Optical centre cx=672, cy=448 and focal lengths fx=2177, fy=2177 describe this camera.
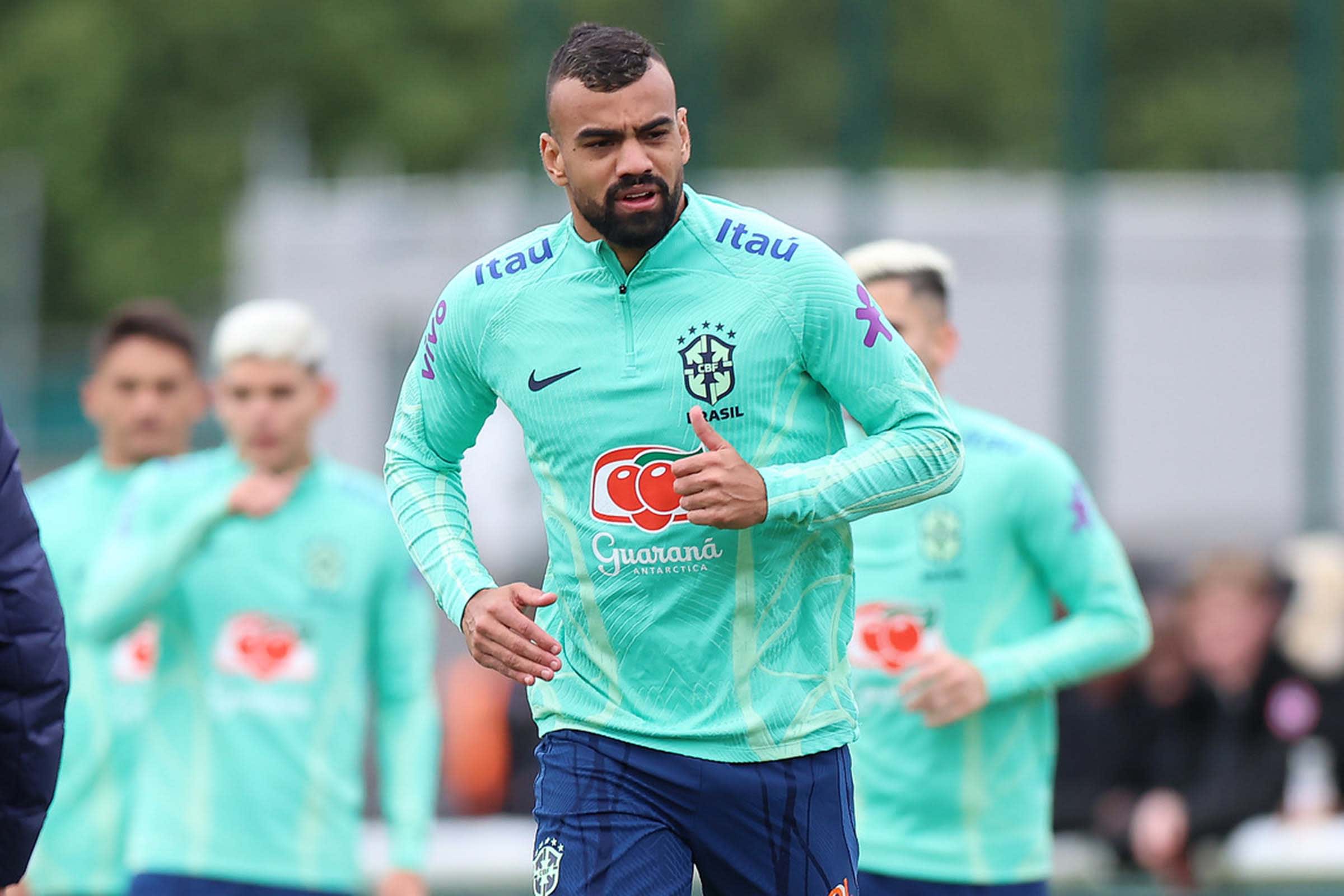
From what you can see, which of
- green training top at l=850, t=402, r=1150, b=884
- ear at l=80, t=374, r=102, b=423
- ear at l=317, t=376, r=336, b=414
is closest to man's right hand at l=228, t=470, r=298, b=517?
ear at l=317, t=376, r=336, b=414

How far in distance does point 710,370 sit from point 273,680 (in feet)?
8.37

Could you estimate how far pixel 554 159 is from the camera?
4.00 meters

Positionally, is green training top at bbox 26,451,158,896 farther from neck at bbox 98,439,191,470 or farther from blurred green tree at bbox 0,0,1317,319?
blurred green tree at bbox 0,0,1317,319

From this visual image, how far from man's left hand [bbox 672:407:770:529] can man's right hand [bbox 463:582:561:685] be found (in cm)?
30

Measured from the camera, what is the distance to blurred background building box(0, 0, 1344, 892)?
14586 mm

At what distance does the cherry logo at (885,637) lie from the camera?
544 centimetres

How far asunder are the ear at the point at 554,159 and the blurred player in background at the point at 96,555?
9.19ft

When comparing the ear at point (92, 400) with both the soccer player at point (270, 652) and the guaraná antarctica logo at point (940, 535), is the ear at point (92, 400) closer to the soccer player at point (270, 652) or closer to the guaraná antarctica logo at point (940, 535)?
the soccer player at point (270, 652)

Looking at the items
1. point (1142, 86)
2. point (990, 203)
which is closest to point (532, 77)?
point (990, 203)

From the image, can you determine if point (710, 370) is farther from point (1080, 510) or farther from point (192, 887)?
point (192, 887)

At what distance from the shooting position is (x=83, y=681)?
6.63m

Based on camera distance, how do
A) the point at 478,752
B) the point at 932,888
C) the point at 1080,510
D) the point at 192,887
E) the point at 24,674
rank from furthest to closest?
1. the point at 478,752
2. the point at 192,887
3. the point at 1080,510
4. the point at 932,888
5. the point at 24,674

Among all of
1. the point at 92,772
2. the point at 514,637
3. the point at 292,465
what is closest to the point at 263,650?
the point at 292,465

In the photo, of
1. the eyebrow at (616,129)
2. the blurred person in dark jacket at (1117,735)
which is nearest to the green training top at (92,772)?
the eyebrow at (616,129)
